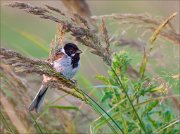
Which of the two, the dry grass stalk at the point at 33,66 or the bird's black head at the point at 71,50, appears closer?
the dry grass stalk at the point at 33,66

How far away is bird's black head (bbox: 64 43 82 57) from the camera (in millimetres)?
4625

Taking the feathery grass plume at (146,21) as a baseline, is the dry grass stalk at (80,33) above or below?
above

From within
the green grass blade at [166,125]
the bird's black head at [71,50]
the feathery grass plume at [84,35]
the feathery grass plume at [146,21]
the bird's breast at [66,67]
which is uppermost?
the feathery grass plume at [84,35]

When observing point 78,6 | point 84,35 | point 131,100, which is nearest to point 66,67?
point 78,6

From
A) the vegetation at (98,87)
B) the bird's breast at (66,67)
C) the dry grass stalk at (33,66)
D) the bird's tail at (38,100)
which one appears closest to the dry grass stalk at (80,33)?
the vegetation at (98,87)

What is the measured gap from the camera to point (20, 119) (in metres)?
4.43

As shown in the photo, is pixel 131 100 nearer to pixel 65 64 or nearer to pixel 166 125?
pixel 166 125

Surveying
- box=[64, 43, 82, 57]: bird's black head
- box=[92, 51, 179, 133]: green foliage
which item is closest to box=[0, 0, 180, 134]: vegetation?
box=[92, 51, 179, 133]: green foliage

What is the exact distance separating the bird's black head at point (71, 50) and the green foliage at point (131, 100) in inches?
23.6

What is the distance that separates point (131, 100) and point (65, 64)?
73 cm

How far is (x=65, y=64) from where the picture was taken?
455 cm

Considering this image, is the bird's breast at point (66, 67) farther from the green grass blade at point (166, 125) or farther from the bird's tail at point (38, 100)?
the green grass blade at point (166, 125)

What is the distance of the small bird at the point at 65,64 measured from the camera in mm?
4320

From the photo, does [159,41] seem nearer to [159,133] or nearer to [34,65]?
[159,133]
